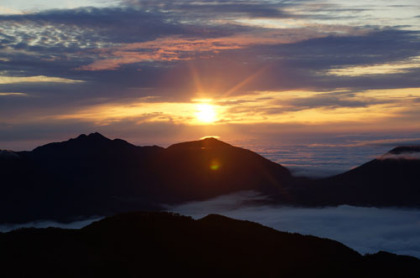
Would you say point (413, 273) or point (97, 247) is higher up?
point (97, 247)

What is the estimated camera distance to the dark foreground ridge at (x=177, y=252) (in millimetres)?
47719

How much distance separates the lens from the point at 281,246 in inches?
2736

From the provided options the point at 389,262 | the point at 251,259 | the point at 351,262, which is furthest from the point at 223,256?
the point at 389,262

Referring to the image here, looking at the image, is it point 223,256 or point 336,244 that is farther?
point 336,244

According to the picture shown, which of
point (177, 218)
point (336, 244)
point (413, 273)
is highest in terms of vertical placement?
point (177, 218)

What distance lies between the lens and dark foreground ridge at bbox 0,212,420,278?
4772 centimetres

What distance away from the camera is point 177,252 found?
5778 centimetres

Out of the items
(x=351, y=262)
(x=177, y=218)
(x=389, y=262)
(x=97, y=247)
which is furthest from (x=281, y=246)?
(x=97, y=247)

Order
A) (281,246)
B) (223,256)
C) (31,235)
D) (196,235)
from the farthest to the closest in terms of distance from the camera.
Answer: (281,246) → (196,235) → (223,256) → (31,235)

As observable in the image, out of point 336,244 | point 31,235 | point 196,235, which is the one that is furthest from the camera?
point 336,244

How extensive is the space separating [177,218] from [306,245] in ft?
61.9

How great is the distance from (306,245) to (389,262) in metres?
13.9

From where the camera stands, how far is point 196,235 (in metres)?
64.1

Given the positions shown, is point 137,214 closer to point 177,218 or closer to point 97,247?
point 177,218
